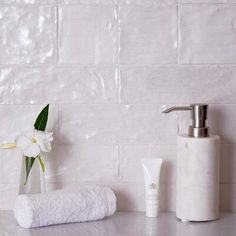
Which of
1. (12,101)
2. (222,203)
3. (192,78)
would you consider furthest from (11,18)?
(222,203)

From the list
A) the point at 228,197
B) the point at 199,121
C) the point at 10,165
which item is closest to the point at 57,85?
the point at 10,165

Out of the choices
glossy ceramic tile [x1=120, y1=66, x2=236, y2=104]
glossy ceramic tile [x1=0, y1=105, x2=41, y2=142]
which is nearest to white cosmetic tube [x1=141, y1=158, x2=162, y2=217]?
glossy ceramic tile [x1=120, y1=66, x2=236, y2=104]

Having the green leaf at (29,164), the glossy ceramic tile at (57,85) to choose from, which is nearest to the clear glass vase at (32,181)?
the green leaf at (29,164)

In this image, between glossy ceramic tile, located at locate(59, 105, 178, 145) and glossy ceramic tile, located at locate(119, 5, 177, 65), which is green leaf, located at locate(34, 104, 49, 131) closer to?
glossy ceramic tile, located at locate(59, 105, 178, 145)

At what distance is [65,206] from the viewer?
0.96m

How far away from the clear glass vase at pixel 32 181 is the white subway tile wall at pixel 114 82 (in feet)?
0.17

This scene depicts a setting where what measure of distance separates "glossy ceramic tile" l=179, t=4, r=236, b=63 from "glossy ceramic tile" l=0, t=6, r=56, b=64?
10.7 inches

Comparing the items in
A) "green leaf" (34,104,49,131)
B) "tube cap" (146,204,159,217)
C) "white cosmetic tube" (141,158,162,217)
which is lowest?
"tube cap" (146,204,159,217)

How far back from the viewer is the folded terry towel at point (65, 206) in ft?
3.09

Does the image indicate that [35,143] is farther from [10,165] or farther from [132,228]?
[132,228]

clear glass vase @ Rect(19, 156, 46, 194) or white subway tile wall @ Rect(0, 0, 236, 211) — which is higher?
white subway tile wall @ Rect(0, 0, 236, 211)

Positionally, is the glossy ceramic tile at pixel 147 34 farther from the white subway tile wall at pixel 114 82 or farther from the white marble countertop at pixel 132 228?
the white marble countertop at pixel 132 228

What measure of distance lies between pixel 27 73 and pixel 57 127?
128 mm

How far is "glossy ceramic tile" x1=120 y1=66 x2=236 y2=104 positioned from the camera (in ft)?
3.51
